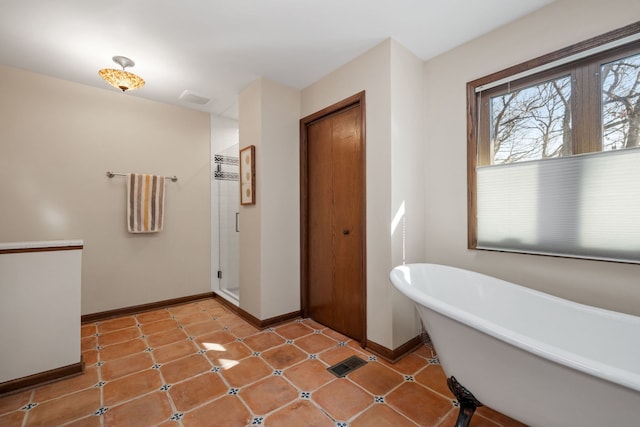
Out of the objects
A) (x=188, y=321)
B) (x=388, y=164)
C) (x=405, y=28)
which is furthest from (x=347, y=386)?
(x=405, y=28)

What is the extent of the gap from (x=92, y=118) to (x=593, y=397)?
401cm

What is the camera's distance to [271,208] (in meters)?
2.63

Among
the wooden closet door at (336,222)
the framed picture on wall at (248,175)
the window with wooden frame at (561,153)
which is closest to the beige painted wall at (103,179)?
the framed picture on wall at (248,175)

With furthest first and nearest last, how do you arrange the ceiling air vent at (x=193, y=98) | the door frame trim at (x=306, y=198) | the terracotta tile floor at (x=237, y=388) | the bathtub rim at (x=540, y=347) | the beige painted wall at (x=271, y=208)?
the ceiling air vent at (x=193, y=98) → the beige painted wall at (x=271, y=208) → the door frame trim at (x=306, y=198) → the terracotta tile floor at (x=237, y=388) → the bathtub rim at (x=540, y=347)

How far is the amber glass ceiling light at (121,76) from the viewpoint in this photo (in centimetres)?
217

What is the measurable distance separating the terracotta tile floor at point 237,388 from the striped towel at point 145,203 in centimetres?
110

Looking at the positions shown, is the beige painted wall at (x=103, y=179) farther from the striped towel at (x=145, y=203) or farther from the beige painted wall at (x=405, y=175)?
the beige painted wall at (x=405, y=175)

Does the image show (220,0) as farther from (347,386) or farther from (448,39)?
(347,386)

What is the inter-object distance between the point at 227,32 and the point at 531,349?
2473 millimetres

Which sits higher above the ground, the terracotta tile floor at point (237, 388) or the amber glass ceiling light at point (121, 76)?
the amber glass ceiling light at point (121, 76)

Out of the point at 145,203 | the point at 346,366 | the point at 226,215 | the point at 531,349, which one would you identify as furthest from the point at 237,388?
the point at 226,215

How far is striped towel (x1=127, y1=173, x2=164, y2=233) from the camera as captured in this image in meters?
2.89

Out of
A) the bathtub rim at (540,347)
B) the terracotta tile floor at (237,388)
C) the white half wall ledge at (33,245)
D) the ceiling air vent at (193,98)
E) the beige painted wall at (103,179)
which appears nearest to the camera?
the bathtub rim at (540,347)

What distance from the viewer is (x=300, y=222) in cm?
282
